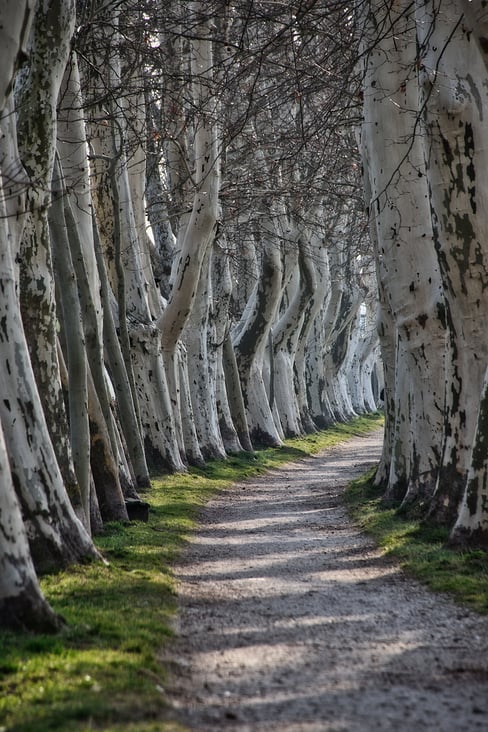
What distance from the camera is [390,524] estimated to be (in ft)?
46.2

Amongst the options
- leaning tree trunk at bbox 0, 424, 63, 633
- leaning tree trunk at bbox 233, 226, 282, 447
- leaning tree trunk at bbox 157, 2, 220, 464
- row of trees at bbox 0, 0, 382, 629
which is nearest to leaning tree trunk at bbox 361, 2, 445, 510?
row of trees at bbox 0, 0, 382, 629

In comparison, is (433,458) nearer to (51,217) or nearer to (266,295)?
(51,217)

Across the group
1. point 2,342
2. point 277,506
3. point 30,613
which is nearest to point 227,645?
point 30,613

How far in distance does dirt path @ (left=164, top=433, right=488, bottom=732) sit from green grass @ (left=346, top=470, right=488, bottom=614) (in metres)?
0.19

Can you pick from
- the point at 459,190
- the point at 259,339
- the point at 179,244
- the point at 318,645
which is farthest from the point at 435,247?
the point at 259,339

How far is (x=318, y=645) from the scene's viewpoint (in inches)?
291

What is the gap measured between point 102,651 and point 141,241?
53.8 feet

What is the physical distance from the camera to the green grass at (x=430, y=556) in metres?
9.30

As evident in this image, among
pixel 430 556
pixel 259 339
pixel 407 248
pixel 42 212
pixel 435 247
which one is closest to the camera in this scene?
pixel 42 212

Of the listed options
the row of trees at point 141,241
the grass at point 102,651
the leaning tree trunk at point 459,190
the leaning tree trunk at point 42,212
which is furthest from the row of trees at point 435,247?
the grass at point 102,651

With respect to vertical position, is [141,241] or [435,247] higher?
[141,241]

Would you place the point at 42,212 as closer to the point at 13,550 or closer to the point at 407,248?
the point at 13,550

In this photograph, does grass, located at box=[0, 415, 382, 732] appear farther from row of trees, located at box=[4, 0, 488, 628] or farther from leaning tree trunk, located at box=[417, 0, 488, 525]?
leaning tree trunk, located at box=[417, 0, 488, 525]

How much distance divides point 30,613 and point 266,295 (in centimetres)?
2526
